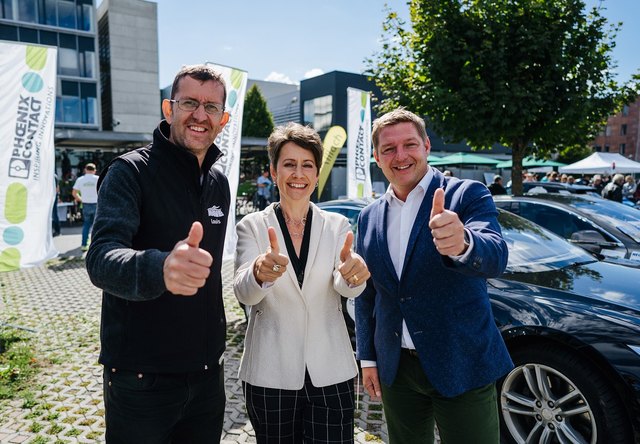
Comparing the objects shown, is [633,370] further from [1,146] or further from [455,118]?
[455,118]

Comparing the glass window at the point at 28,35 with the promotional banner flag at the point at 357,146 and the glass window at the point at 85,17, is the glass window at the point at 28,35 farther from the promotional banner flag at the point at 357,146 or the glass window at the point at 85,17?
the promotional banner flag at the point at 357,146

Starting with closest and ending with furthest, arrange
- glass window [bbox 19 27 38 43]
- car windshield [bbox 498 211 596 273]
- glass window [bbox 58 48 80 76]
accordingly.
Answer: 1. car windshield [bbox 498 211 596 273]
2. glass window [bbox 19 27 38 43]
3. glass window [bbox 58 48 80 76]

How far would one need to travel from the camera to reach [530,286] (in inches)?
119

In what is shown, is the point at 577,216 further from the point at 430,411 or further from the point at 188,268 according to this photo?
the point at 188,268

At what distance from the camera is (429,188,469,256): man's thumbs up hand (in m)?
1.49

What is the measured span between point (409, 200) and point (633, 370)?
1.63 m

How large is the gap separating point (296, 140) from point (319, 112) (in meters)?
29.5

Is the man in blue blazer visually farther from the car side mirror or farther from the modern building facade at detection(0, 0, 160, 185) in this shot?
the modern building facade at detection(0, 0, 160, 185)

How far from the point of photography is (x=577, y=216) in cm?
557

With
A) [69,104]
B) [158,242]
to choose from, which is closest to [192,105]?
[158,242]

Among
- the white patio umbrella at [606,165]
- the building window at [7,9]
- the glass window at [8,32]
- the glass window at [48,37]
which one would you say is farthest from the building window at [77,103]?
the white patio umbrella at [606,165]

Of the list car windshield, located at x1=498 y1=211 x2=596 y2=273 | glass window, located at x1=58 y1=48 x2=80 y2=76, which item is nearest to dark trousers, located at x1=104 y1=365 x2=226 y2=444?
car windshield, located at x1=498 y1=211 x2=596 y2=273

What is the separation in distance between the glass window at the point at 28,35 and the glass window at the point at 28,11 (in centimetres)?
56

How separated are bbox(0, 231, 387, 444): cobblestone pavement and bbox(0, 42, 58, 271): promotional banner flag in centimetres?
105
